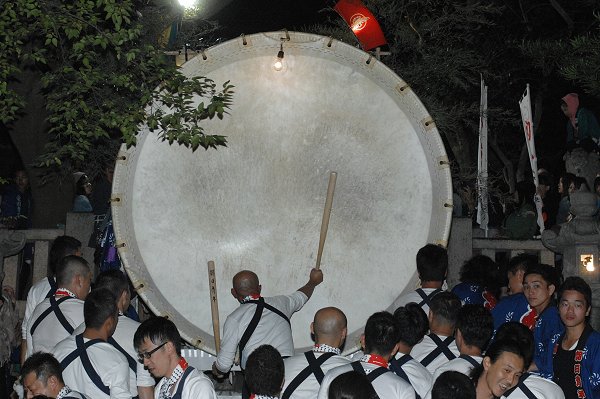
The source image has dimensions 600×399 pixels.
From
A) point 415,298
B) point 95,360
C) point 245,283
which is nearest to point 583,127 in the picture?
point 415,298

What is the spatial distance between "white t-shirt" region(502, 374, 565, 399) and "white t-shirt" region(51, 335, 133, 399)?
2.41 m

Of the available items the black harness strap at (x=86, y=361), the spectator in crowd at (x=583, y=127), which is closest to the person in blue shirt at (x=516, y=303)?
the black harness strap at (x=86, y=361)

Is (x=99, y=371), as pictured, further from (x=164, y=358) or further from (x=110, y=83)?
(x=110, y=83)

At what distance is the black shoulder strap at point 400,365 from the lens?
6.29 metres

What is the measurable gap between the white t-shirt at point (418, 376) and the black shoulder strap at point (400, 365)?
0.01 meters

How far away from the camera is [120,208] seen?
831 cm

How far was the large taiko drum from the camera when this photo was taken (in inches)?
328

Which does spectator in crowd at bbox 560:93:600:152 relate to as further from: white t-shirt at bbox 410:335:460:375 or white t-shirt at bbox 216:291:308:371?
white t-shirt at bbox 410:335:460:375

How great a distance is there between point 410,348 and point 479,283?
204cm

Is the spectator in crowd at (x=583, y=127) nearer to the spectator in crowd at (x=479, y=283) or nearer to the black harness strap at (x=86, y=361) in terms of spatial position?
the spectator in crowd at (x=479, y=283)

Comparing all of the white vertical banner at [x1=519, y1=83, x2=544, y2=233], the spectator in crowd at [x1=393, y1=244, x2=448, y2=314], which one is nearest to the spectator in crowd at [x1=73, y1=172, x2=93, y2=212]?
the spectator in crowd at [x1=393, y1=244, x2=448, y2=314]

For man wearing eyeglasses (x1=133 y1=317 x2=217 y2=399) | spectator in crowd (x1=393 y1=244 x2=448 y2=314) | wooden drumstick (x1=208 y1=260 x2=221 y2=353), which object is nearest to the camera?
man wearing eyeglasses (x1=133 y1=317 x2=217 y2=399)

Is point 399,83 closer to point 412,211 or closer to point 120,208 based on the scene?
point 412,211


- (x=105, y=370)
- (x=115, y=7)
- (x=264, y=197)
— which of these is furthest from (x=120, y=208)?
(x=105, y=370)
